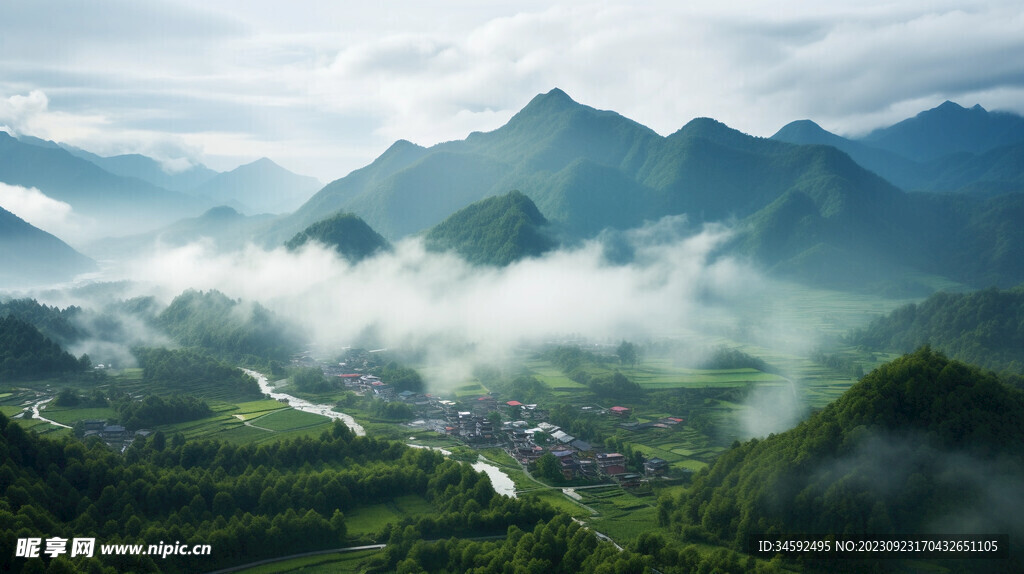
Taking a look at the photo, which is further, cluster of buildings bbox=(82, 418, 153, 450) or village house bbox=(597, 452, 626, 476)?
cluster of buildings bbox=(82, 418, 153, 450)

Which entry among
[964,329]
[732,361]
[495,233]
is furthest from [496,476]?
[495,233]

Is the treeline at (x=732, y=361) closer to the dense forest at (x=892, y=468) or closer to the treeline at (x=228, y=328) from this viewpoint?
the dense forest at (x=892, y=468)

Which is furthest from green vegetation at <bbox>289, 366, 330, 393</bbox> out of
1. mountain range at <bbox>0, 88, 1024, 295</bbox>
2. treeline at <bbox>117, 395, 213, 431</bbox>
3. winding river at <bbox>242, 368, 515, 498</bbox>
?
mountain range at <bbox>0, 88, 1024, 295</bbox>

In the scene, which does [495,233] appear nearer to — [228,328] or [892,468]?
[228,328]

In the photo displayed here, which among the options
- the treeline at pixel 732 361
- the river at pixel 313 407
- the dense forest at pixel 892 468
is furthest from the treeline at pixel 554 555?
the treeline at pixel 732 361

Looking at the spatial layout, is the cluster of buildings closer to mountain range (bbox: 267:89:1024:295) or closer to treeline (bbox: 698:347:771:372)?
treeline (bbox: 698:347:771:372)

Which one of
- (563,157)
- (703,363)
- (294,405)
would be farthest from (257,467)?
(563,157)
